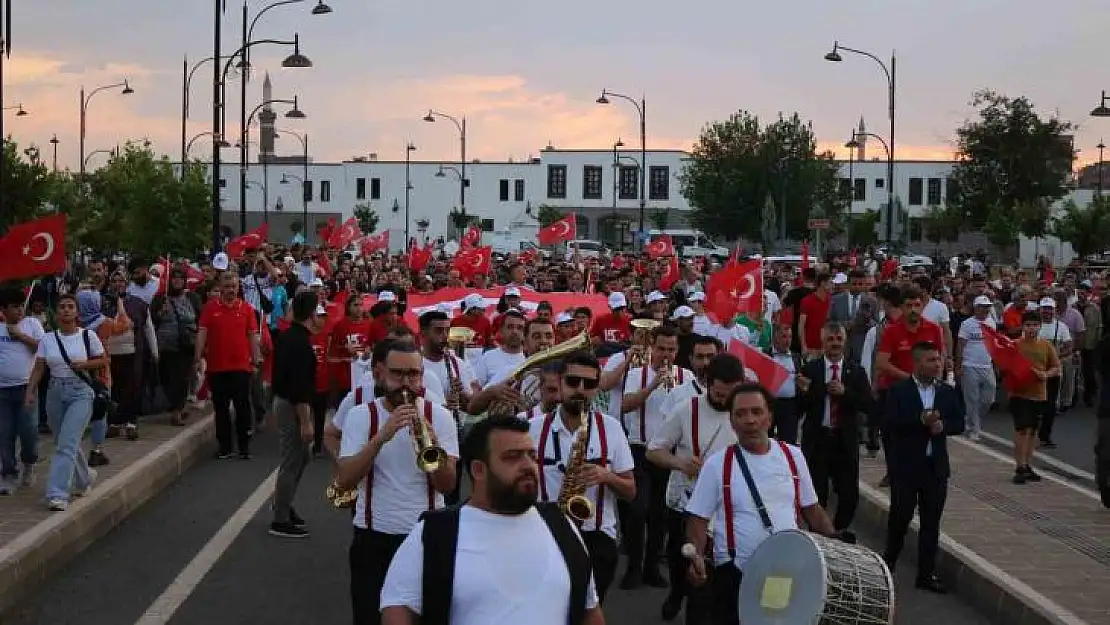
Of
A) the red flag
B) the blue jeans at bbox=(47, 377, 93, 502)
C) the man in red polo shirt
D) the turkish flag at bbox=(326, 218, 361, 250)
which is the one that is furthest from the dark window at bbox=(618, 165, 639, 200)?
the red flag

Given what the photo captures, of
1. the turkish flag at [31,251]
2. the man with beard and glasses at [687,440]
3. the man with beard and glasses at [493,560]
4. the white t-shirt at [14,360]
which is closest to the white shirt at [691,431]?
the man with beard and glasses at [687,440]

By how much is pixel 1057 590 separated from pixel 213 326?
8749 mm

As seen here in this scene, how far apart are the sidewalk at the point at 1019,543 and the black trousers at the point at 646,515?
5.40ft

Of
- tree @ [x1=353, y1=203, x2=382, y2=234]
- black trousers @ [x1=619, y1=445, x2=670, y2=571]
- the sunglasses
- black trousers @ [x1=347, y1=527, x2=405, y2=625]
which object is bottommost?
black trousers @ [x1=619, y1=445, x2=670, y2=571]

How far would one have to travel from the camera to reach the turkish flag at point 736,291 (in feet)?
48.4

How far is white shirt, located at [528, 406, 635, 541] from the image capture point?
23.2ft

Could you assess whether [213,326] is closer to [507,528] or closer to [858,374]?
[858,374]

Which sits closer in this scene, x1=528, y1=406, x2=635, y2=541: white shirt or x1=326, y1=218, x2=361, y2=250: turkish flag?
x1=528, y1=406, x2=635, y2=541: white shirt

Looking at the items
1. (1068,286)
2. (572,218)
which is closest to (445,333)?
(1068,286)

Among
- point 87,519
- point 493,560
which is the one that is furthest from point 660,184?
point 493,560

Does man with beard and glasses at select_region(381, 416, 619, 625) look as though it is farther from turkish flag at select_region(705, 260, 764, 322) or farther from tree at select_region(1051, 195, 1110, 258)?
tree at select_region(1051, 195, 1110, 258)

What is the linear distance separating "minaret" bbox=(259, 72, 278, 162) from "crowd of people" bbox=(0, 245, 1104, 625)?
77444 mm

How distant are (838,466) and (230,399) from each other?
673 cm

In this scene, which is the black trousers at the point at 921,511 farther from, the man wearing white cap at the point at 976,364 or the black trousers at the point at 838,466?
the man wearing white cap at the point at 976,364
